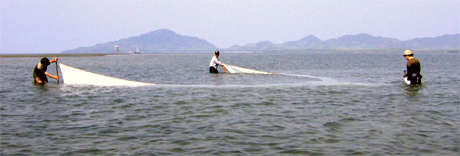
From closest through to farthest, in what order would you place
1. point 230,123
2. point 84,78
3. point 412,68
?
point 230,123
point 412,68
point 84,78

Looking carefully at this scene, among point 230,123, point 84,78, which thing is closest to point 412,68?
point 230,123

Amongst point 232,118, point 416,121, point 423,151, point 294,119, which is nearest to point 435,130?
point 416,121

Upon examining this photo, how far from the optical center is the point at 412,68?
21703 mm

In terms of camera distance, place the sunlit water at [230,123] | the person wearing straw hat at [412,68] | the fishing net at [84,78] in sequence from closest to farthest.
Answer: the sunlit water at [230,123] → the person wearing straw hat at [412,68] → the fishing net at [84,78]

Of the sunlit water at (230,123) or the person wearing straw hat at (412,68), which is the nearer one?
the sunlit water at (230,123)

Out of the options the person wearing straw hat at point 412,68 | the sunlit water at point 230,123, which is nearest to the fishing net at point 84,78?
the sunlit water at point 230,123

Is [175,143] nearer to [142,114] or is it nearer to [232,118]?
[232,118]

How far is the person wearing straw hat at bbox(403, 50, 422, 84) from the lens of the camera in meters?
21.3

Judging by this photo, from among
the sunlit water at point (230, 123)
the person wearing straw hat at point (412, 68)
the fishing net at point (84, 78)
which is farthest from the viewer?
the fishing net at point (84, 78)

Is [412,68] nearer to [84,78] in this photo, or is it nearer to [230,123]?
[230,123]

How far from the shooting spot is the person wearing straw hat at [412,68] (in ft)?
69.8

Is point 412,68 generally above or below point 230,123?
above

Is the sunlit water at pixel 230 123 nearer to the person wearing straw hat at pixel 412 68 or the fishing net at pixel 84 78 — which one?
the person wearing straw hat at pixel 412 68

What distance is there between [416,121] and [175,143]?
702 centimetres
